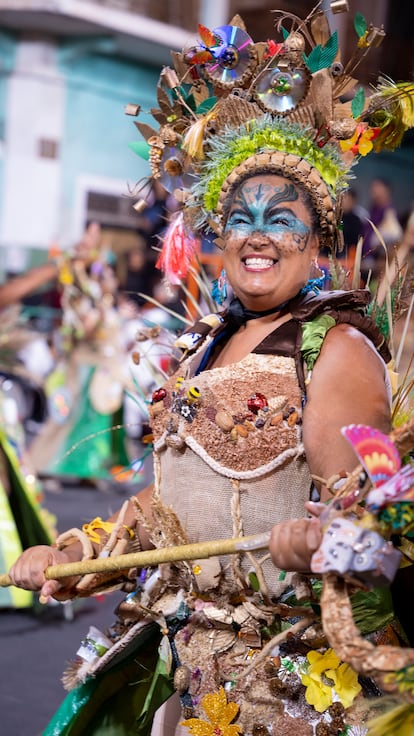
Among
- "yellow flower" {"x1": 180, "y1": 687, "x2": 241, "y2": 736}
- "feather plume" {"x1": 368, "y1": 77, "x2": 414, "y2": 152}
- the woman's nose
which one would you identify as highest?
"feather plume" {"x1": 368, "y1": 77, "x2": 414, "y2": 152}

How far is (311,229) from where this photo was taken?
86.2 inches

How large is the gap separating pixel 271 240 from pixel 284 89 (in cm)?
33

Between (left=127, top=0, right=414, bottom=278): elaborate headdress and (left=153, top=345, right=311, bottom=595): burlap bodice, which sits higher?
(left=127, top=0, right=414, bottom=278): elaborate headdress

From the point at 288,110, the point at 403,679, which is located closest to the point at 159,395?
the point at 288,110

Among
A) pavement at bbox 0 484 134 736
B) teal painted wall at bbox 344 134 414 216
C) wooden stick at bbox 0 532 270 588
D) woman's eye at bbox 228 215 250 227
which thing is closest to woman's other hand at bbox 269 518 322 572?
wooden stick at bbox 0 532 270 588

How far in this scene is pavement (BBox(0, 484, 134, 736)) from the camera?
3420 millimetres

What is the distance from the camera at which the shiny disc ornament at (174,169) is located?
2.44m

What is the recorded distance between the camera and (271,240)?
2143 millimetres

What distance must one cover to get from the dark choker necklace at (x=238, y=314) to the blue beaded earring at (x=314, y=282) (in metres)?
0.09

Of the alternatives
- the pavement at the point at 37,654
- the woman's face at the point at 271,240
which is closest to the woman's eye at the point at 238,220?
the woman's face at the point at 271,240

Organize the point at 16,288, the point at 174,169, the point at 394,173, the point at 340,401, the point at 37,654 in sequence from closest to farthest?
the point at 340,401 → the point at 174,169 → the point at 37,654 → the point at 16,288 → the point at 394,173

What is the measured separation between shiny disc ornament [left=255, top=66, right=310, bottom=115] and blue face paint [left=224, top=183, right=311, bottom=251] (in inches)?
6.9

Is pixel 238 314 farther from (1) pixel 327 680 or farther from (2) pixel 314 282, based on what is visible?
(1) pixel 327 680

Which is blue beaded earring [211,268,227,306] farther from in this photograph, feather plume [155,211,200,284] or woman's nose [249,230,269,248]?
woman's nose [249,230,269,248]
